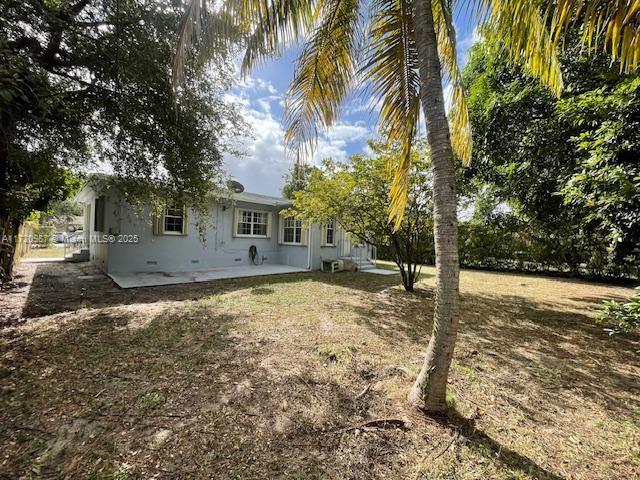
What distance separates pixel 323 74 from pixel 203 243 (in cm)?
835

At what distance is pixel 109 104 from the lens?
5023 millimetres

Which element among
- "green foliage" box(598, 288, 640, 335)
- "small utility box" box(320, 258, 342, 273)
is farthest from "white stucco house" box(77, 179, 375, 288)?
"green foliage" box(598, 288, 640, 335)

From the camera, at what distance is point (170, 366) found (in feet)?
10.9

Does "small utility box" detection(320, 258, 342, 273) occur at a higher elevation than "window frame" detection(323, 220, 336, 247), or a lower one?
lower

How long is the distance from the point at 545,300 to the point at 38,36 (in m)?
12.4

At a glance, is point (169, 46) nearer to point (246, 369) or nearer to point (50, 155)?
point (50, 155)

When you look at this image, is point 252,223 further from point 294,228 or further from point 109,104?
point 109,104

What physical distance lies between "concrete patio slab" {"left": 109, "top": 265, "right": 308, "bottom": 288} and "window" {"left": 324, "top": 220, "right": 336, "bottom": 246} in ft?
6.74

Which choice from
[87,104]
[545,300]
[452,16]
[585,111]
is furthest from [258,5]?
[545,300]

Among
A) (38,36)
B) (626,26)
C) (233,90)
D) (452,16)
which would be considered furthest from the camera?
(233,90)

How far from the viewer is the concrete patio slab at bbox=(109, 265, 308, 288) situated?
7.81m

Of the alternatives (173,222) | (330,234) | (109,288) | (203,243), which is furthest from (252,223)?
(109,288)

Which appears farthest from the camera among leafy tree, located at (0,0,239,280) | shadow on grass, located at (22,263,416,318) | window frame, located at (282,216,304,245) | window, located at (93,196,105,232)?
window frame, located at (282,216,304,245)

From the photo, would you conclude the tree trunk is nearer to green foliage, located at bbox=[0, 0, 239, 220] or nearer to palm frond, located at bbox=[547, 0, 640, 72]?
palm frond, located at bbox=[547, 0, 640, 72]
